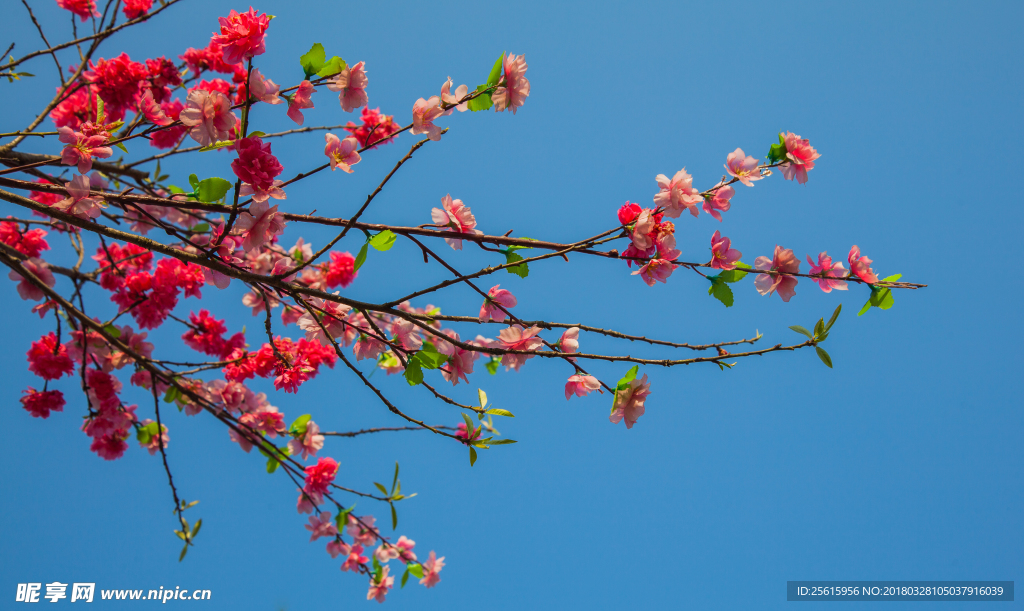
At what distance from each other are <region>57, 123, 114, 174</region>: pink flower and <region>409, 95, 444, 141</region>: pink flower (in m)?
0.91

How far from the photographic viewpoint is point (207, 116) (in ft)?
4.22

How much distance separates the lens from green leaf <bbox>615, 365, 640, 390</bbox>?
4.31ft

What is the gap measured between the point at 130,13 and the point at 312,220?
2.58m

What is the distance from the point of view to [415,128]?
143 centimetres

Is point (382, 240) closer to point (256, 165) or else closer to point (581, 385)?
point (256, 165)

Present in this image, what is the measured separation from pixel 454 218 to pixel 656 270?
618mm

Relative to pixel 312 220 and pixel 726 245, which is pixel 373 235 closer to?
pixel 312 220

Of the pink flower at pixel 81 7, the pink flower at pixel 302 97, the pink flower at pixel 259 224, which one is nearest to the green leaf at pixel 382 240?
the pink flower at pixel 259 224

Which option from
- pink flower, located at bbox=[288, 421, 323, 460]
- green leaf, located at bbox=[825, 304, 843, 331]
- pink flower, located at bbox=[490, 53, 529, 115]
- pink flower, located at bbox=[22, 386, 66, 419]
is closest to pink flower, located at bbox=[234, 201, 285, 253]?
pink flower, located at bbox=[490, 53, 529, 115]

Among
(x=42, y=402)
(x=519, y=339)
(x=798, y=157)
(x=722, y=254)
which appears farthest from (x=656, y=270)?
(x=42, y=402)

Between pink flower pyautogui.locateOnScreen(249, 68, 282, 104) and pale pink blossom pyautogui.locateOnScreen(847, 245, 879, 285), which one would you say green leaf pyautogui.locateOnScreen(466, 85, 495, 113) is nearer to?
pink flower pyautogui.locateOnScreen(249, 68, 282, 104)

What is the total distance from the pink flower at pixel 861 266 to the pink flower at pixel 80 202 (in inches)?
92.8

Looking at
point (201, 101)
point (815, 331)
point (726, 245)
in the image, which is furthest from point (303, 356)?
point (815, 331)

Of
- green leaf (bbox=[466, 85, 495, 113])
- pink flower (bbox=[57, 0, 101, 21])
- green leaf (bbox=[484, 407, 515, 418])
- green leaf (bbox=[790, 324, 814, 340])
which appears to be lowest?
green leaf (bbox=[484, 407, 515, 418])
